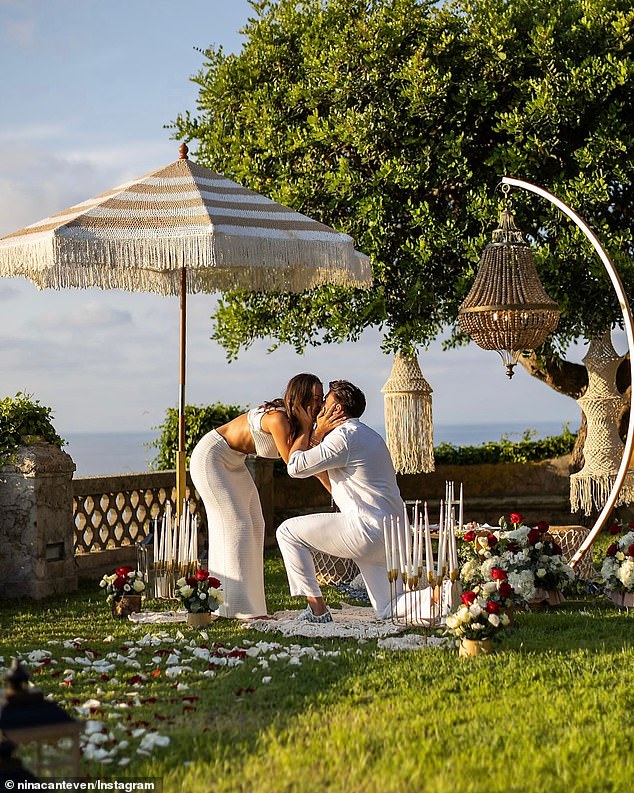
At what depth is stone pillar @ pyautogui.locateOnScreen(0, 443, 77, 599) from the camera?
870 cm

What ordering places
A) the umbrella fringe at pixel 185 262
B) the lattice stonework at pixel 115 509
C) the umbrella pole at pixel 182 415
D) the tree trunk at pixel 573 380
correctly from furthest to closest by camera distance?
the tree trunk at pixel 573 380 < the lattice stonework at pixel 115 509 < the umbrella pole at pixel 182 415 < the umbrella fringe at pixel 185 262

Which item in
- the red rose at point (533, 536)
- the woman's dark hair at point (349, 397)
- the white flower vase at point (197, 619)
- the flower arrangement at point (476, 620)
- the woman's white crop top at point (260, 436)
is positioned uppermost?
the woman's dark hair at point (349, 397)

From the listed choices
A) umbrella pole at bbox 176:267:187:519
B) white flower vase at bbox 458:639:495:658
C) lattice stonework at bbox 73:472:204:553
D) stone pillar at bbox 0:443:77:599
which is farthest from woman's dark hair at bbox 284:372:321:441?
lattice stonework at bbox 73:472:204:553

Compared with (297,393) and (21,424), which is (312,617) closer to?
(297,393)

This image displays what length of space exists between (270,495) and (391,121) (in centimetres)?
481

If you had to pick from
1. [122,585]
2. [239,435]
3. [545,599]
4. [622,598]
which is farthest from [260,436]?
[622,598]

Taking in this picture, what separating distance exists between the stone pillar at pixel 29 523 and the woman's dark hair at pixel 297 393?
294 centimetres

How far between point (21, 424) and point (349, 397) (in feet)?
11.4

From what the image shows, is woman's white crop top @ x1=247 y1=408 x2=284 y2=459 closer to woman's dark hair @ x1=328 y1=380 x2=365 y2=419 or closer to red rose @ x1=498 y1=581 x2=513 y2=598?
woman's dark hair @ x1=328 y1=380 x2=365 y2=419

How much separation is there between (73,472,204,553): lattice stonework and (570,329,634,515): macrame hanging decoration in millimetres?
4957

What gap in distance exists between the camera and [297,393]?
679cm

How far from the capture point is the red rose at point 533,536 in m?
7.39

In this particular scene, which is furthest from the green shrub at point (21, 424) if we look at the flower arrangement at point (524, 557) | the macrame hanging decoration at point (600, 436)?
the macrame hanging decoration at point (600, 436)

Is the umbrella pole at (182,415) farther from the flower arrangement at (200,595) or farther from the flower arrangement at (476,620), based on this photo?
the flower arrangement at (476,620)
